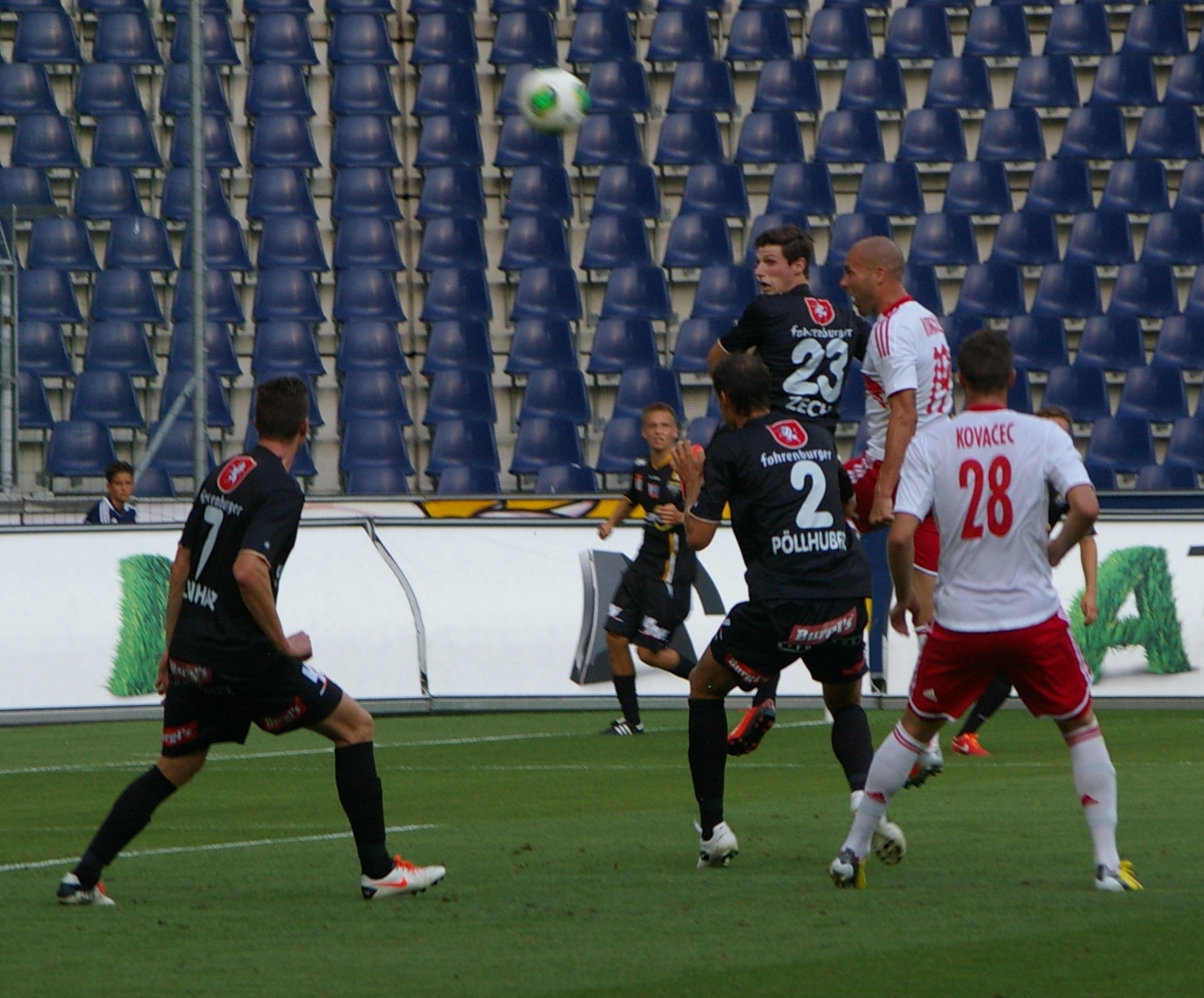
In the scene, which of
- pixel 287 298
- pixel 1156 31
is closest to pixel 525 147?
pixel 287 298

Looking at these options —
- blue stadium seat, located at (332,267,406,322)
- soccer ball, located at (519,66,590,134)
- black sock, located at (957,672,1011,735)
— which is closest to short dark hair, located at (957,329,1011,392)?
black sock, located at (957,672,1011,735)

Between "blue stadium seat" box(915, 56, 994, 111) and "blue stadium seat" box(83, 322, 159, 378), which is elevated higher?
"blue stadium seat" box(915, 56, 994, 111)

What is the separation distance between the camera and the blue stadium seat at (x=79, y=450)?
19.1 metres

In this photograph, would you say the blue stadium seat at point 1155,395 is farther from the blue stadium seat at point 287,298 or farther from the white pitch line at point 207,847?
the white pitch line at point 207,847

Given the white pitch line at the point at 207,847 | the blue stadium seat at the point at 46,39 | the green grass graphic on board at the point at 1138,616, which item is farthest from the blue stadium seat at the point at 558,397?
the white pitch line at the point at 207,847

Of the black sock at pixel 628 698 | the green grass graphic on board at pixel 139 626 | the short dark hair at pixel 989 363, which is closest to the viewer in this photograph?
the short dark hair at pixel 989 363

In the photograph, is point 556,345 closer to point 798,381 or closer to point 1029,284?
point 1029,284

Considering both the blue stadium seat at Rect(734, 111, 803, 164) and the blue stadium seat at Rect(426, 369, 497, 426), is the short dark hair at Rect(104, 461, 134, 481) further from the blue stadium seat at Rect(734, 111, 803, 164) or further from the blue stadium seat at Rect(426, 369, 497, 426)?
the blue stadium seat at Rect(734, 111, 803, 164)

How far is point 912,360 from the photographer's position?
8.07m

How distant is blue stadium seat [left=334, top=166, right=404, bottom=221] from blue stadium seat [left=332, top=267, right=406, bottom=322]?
761 millimetres

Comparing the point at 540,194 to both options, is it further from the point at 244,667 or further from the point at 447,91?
the point at 244,667

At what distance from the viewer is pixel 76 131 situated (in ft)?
71.4

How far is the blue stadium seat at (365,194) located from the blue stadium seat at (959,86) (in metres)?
5.18

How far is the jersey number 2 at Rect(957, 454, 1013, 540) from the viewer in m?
5.81
